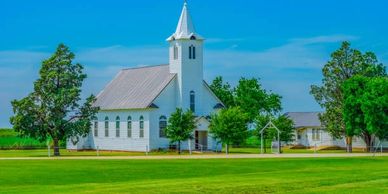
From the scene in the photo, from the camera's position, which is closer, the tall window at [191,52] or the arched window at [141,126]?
the arched window at [141,126]

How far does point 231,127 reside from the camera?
73.2 m

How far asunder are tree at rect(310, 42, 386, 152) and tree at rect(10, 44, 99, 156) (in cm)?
2644

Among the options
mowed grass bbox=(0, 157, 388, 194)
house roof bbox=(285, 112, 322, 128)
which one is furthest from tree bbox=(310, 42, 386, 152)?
mowed grass bbox=(0, 157, 388, 194)

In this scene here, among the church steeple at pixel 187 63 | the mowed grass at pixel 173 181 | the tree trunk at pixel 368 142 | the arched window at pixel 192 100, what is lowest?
the mowed grass at pixel 173 181

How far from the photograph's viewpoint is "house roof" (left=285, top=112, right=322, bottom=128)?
10084 cm

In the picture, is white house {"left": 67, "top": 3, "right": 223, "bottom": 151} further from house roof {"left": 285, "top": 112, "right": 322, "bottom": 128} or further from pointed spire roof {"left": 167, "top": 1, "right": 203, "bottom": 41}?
house roof {"left": 285, "top": 112, "right": 322, "bottom": 128}

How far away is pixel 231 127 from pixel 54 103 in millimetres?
16917

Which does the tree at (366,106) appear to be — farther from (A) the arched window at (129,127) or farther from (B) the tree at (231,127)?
(A) the arched window at (129,127)

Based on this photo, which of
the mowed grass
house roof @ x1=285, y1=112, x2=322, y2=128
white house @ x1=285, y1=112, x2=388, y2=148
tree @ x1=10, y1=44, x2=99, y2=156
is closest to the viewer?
the mowed grass

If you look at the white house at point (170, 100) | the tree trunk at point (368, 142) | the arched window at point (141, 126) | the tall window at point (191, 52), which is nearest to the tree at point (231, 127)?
the white house at point (170, 100)

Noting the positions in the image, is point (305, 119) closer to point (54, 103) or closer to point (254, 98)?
point (254, 98)

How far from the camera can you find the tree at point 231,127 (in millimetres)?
73000

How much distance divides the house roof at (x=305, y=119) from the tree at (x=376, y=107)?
23681 mm

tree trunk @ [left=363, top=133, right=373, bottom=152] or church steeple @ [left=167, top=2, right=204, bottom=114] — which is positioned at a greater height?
church steeple @ [left=167, top=2, right=204, bottom=114]
